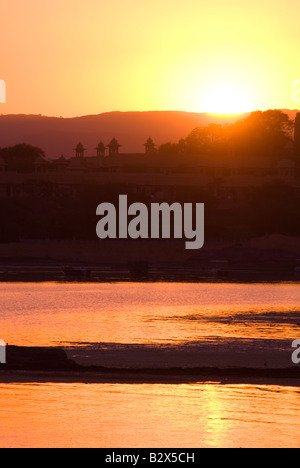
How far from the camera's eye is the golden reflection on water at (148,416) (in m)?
24.3

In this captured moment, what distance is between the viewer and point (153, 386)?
2980 centimetres

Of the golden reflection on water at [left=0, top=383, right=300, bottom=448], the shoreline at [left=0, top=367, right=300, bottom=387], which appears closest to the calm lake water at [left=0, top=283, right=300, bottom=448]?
the golden reflection on water at [left=0, top=383, right=300, bottom=448]

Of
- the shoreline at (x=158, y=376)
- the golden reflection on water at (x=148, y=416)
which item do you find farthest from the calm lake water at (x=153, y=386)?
the shoreline at (x=158, y=376)

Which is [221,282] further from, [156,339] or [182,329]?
[156,339]

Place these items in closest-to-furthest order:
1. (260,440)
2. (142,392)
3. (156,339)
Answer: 1. (260,440)
2. (142,392)
3. (156,339)

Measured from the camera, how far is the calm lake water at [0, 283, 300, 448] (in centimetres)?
2484

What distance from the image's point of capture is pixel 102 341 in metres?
40.2

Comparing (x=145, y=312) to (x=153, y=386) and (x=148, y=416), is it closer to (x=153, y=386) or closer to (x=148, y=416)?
(x=153, y=386)

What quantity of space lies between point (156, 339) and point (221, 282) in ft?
145

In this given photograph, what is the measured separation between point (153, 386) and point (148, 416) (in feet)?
10.3

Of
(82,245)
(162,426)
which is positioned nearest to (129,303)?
(162,426)

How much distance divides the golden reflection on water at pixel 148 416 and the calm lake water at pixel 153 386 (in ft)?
0.08

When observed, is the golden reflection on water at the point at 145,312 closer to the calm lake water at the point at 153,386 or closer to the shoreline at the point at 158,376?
the calm lake water at the point at 153,386

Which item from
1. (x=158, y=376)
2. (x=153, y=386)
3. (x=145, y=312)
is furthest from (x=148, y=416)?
(x=145, y=312)
